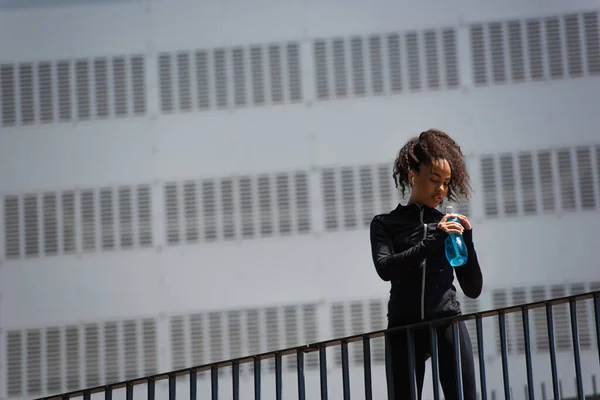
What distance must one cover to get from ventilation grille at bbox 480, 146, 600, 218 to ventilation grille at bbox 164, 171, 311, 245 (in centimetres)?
210

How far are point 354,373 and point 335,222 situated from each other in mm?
1713

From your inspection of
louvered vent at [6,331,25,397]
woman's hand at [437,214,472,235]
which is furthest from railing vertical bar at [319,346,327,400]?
louvered vent at [6,331,25,397]

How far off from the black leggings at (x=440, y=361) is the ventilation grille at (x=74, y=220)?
→ 8000 mm

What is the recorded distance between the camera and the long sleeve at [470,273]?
4941 millimetres

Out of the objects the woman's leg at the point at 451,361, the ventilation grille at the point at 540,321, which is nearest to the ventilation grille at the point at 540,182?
the ventilation grille at the point at 540,321

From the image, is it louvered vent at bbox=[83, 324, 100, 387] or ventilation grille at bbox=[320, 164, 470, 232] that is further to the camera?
ventilation grille at bbox=[320, 164, 470, 232]

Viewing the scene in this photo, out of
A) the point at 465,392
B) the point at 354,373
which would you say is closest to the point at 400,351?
the point at 465,392

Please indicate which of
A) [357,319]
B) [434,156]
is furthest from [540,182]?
[434,156]

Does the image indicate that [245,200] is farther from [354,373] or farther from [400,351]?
[400,351]

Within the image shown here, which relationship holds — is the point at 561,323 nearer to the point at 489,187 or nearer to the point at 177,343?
the point at 489,187

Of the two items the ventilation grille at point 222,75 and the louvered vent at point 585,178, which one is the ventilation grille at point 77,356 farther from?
the louvered vent at point 585,178

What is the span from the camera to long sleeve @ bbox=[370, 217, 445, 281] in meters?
4.77

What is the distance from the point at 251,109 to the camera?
12.9 metres

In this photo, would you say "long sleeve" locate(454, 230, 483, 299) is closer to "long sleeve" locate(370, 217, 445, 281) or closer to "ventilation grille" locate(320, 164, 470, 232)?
"long sleeve" locate(370, 217, 445, 281)
